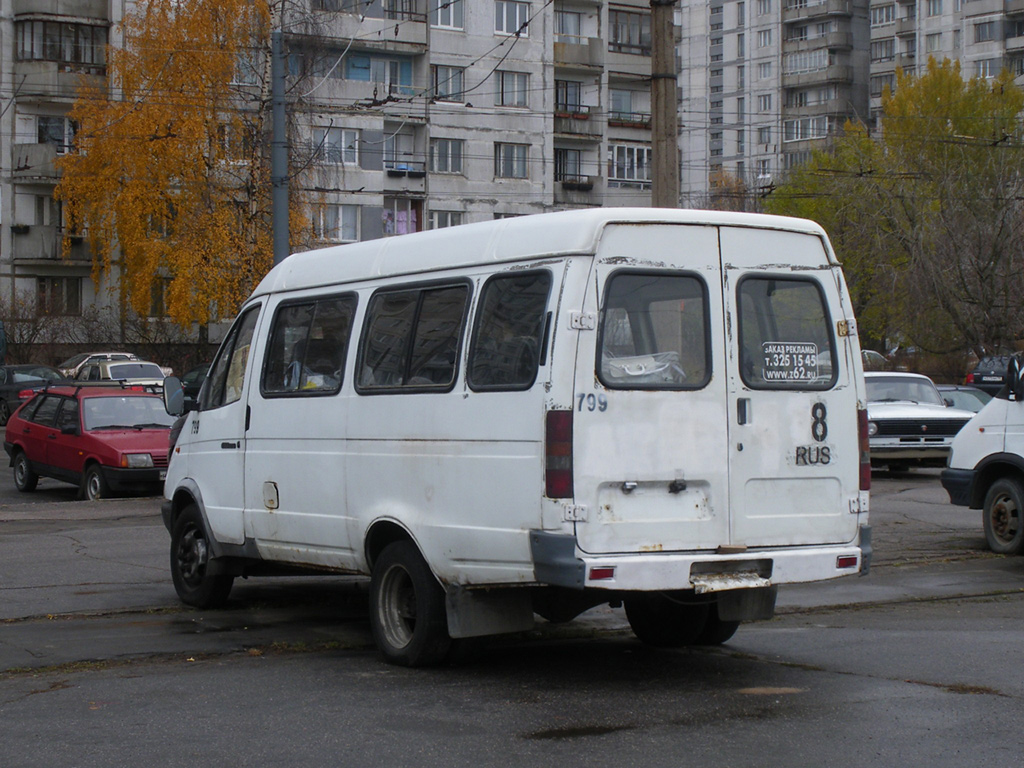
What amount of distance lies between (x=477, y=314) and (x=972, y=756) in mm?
3267

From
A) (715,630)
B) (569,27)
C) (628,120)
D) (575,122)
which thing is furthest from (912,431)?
(628,120)

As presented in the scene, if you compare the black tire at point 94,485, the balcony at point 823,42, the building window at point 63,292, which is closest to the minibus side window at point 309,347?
the black tire at point 94,485

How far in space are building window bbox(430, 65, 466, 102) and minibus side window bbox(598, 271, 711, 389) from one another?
53.6 m

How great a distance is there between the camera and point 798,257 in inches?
299

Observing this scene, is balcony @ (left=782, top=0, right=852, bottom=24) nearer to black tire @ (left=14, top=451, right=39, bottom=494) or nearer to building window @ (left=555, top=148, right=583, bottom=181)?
building window @ (left=555, top=148, right=583, bottom=181)

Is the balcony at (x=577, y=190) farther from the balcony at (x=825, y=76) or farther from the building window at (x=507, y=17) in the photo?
the balcony at (x=825, y=76)

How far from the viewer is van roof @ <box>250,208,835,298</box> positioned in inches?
278

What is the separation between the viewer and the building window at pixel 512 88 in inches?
2427

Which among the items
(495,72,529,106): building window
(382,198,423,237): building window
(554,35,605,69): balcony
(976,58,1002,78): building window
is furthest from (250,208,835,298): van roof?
(976,58,1002,78): building window

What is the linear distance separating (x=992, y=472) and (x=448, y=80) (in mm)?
48841

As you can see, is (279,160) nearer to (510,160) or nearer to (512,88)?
(510,160)

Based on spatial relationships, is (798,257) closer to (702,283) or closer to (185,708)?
(702,283)

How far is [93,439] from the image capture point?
1914 cm

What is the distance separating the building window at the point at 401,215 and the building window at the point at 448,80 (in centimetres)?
469
